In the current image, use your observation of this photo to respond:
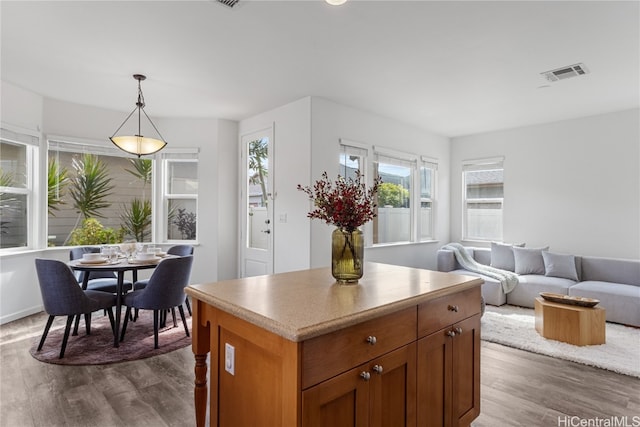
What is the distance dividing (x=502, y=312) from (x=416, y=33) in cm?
354

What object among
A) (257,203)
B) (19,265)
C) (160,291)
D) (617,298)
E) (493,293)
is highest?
(257,203)

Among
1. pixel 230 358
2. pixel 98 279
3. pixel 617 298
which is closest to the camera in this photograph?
pixel 230 358

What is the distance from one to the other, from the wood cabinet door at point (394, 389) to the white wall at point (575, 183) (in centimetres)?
500

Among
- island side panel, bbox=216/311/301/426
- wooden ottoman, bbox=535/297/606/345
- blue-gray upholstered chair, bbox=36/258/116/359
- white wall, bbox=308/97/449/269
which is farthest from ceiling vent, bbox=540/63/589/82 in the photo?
blue-gray upholstered chair, bbox=36/258/116/359

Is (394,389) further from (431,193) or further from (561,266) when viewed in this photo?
(431,193)

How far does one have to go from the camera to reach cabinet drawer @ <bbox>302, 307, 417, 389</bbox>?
44.3 inches

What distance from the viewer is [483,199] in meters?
6.25

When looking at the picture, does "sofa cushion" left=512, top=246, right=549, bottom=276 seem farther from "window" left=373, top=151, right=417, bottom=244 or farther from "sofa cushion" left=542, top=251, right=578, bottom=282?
"window" left=373, top=151, right=417, bottom=244

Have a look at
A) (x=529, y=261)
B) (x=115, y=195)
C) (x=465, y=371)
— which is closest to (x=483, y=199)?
(x=529, y=261)

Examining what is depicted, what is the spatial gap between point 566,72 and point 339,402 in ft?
13.1

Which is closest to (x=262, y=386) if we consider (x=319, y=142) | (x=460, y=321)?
(x=460, y=321)

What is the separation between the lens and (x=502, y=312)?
446 cm

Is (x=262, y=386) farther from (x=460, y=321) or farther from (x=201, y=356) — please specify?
(x=460, y=321)

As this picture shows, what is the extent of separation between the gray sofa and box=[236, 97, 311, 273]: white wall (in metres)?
2.59
